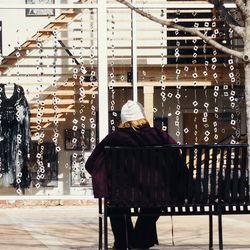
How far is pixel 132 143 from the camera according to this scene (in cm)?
934

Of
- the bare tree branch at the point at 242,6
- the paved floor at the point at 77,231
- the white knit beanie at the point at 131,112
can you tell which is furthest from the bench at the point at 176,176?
the paved floor at the point at 77,231

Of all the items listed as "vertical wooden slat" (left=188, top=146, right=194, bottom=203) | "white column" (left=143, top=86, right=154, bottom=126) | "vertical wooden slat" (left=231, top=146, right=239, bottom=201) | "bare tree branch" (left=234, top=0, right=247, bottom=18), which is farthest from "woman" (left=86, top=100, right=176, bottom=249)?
"white column" (left=143, top=86, right=154, bottom=126)

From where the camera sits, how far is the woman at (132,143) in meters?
9.23

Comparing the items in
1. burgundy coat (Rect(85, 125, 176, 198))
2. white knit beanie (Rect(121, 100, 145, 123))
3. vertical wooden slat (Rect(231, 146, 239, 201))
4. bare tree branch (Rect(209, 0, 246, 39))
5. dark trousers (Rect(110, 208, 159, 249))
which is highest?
bare tree branch (Rect(209, 0, 246, 39))

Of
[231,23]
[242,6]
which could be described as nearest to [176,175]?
[231,23]

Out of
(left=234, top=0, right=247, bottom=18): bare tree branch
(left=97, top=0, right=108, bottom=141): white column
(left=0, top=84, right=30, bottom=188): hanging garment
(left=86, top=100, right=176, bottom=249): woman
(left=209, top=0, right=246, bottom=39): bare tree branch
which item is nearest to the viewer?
(left=234, top=0, right=247, bottom=18): bare tree branch

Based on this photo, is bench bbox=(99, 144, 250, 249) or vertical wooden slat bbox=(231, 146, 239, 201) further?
vertical wooden slat bbox=(231, 146, 239, 201)

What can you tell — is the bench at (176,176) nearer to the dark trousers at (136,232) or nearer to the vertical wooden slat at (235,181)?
the vertical wooden slat at (235,181)

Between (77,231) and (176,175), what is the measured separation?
420cm

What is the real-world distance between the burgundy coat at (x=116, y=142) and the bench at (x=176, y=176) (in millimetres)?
127

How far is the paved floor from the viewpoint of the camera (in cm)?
1078

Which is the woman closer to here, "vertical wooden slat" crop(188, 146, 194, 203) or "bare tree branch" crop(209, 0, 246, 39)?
"vertical wooden slat" crop(188, 146, 194, 203)

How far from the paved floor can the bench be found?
1321 millimetres

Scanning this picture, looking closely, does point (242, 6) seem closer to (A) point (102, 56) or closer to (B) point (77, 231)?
(B) point (77, 231)
